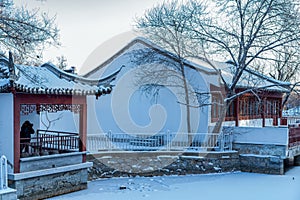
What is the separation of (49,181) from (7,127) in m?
2.03

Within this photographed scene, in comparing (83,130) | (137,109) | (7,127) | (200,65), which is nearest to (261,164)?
(200,65)

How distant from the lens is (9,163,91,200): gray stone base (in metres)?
9.35

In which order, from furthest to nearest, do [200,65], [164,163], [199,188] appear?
[200,65] < [164,163] < [199,188]

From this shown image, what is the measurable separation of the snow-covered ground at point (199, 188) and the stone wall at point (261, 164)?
0.38 metres

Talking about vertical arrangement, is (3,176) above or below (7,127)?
below

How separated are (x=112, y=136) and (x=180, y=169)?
321 centimetres

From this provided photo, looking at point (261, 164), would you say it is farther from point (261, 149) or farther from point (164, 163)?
point (164, 163)

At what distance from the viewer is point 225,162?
44.5ft

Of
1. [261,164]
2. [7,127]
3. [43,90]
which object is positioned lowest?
[261,164]

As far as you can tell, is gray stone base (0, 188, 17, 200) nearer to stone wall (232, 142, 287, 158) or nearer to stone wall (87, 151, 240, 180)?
stone wall (87, 151, 240, 180)

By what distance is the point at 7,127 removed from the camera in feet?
31.1

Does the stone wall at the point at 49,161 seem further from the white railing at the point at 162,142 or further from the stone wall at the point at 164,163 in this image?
the stone wall at the point at 164,163

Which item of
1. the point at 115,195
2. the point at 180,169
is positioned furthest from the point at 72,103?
the point at 180,169

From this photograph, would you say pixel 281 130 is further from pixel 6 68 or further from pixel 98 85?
pixel 6 68
